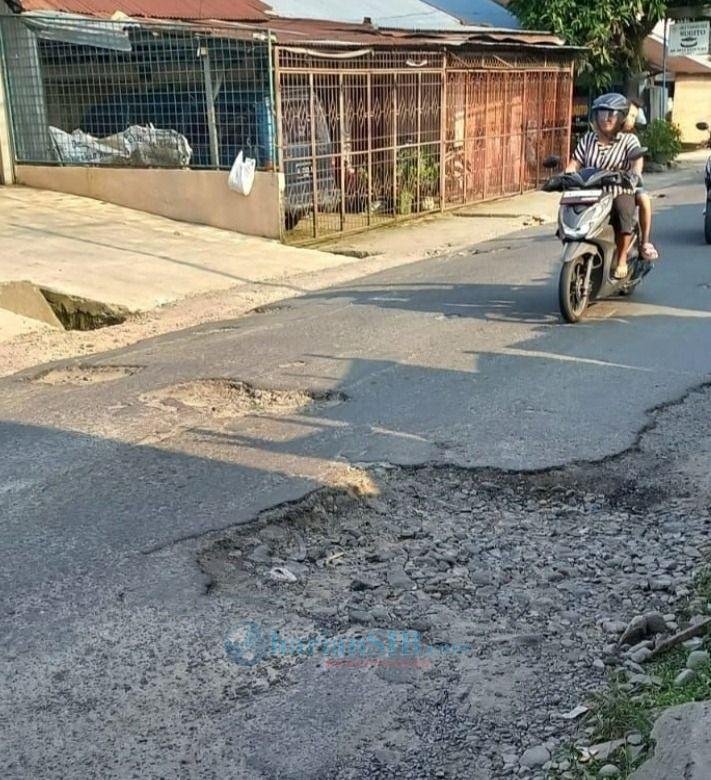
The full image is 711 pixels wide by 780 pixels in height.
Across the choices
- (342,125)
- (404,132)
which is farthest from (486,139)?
(342,125)

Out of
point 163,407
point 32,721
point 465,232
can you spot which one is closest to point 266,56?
point 465,232

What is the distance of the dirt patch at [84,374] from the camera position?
677 centimetres

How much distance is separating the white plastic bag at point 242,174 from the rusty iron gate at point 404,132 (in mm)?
446

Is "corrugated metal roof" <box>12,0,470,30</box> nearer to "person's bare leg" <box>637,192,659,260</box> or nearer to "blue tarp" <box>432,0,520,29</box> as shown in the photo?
"blue tarp" <box>432,0,520,29</box>

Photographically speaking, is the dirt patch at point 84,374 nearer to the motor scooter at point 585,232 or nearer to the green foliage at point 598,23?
the motor scooter at point 585,232

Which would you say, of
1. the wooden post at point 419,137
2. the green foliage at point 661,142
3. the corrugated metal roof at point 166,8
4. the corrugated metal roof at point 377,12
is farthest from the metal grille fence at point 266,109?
the green foliage at point 661,142

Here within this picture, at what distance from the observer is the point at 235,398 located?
616 centimetres

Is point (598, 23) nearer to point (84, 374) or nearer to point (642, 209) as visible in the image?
point (642, 209)

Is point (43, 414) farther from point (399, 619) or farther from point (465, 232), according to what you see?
point (465, 232)

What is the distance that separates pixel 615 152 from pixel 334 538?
483 centimetres

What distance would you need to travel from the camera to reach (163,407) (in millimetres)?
5992

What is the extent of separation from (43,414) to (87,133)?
9.68m

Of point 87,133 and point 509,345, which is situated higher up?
point 87,133

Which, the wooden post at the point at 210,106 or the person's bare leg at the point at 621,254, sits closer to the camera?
the person's bare leg at the point at 621,254
